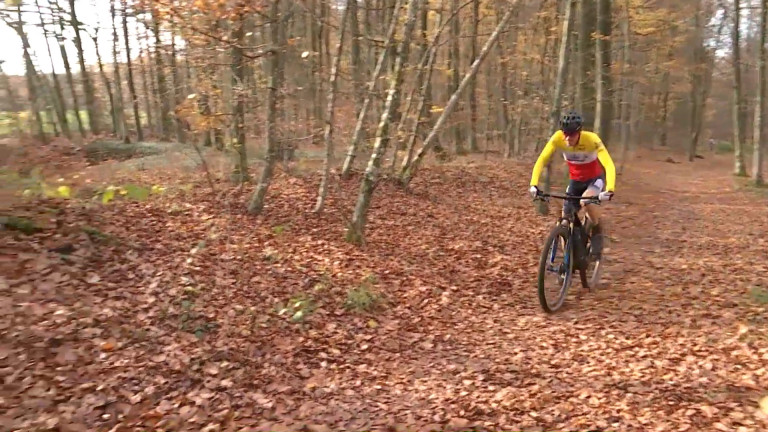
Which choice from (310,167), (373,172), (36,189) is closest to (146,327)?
(36,189)

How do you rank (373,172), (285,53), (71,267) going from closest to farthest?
1. (71,267)
2. (373,172)
3. (285,53)

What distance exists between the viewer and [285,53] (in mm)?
9711

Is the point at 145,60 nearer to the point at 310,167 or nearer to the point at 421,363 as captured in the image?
the point at 310,167

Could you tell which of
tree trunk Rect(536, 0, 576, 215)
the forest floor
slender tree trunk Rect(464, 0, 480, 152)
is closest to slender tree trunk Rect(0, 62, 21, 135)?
the forest floor

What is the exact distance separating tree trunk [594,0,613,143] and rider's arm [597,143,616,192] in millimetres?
8136

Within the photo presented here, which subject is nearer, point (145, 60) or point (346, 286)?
point (346, 286)

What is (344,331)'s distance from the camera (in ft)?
20.5

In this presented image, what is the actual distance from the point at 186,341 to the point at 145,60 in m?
8.28

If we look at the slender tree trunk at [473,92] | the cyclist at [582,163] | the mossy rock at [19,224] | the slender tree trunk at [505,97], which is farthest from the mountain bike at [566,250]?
the slender tree trunk at [505,97]

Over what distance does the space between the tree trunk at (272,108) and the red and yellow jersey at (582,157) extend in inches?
178

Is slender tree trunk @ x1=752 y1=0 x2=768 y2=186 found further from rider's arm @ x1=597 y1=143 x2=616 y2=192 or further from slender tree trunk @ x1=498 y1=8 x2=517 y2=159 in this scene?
rider's arm @ x1=597 y1=143 x2=616 y2=192

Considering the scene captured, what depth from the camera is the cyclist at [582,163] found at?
675 cm

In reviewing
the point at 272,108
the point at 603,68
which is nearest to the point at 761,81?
the point at 603,68

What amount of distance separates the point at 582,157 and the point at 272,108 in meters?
5.18
